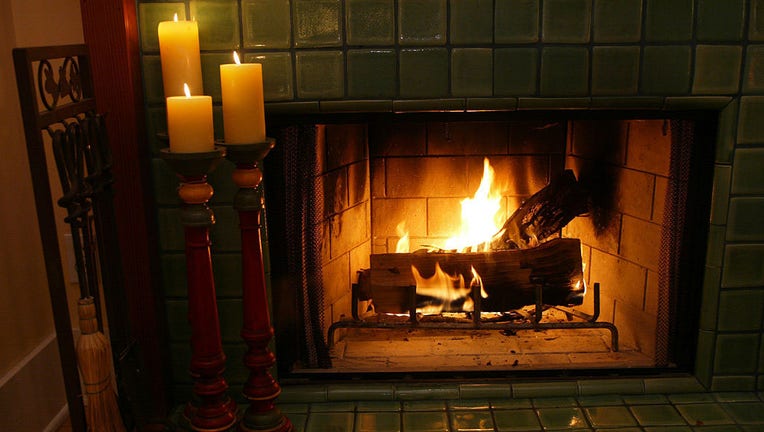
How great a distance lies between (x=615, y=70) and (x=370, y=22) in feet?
1.74

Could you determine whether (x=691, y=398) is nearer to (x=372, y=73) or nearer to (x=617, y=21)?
(x=617, y=21)

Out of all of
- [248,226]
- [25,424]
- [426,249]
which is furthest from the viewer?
[426,249]

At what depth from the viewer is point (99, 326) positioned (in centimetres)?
127

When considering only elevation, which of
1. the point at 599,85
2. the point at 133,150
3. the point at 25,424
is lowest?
the point at 25,424

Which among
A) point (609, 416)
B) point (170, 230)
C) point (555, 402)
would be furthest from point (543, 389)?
point (170, 230)

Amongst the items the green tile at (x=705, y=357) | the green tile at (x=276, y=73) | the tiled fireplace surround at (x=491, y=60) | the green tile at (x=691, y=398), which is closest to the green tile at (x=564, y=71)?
the tiled fireplace surround at (x=491, y=60)

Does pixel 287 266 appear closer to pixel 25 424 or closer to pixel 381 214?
pixel 381 214

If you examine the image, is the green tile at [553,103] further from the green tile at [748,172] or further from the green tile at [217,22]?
the green tile at [217,22]

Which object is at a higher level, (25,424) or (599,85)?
(599,85)

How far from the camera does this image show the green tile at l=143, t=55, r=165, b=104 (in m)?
1.40

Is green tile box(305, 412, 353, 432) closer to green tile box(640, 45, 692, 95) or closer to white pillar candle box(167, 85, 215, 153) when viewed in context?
white pillar candle box(167, 85, 215, 153)

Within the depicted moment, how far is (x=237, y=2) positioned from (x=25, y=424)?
1.13m

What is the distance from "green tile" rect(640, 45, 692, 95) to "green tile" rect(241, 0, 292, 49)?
760 millimetres

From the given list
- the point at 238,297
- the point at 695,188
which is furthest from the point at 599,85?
the point at 238,297
